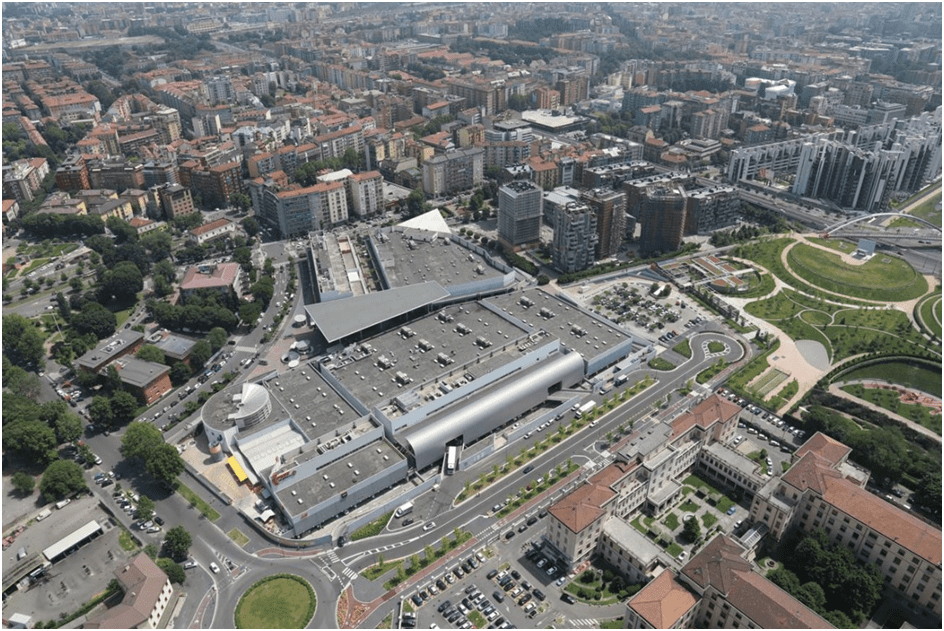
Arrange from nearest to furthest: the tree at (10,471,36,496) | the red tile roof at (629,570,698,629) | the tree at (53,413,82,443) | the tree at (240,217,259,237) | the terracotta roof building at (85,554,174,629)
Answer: the red tile roof at (629,570,698,629) → the terracotta roof building at (85,554,174,629) → the tree at (10,471,36,496) → the tree at (53,413,82,443) → the tree at (240,217,259,237)

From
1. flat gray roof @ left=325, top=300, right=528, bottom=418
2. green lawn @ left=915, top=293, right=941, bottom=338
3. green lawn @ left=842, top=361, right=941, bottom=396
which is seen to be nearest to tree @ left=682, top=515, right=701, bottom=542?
flat gray roof @ left=325, top=300, right=528, bottom=418

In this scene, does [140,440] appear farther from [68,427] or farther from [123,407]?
[68,427]

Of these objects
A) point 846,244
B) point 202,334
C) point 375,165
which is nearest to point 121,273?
point 202,334

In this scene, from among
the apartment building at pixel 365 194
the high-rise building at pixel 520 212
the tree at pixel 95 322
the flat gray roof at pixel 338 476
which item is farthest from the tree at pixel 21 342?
the high-rise building at pixel 520 212

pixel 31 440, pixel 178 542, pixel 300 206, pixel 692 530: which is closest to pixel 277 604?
pixel 178 542

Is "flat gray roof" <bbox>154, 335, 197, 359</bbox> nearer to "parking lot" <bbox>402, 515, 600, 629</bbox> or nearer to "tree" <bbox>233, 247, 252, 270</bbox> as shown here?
"tree" <bbox>233, 247, 252, 270</bbox>

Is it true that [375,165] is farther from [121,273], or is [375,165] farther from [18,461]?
[18,461]

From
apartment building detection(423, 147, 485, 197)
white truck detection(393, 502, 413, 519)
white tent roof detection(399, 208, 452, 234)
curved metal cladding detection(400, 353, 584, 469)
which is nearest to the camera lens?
white truck detection(393, 502, 413, 519)

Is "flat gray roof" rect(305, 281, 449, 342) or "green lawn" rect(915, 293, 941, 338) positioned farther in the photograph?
"green lawn" rect(915, 293, 941, 338)
